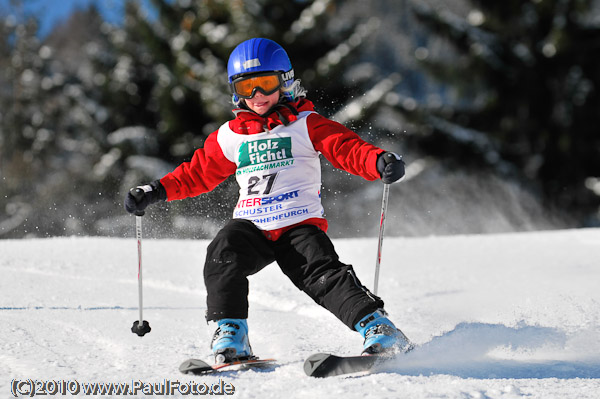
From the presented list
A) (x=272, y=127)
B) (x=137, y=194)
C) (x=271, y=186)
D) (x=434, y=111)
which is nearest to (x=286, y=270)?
(x=271, y=186)

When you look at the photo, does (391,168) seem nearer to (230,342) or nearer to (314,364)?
(314,364)

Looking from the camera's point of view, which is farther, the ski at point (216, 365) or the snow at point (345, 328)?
the ski at point (216, 365)

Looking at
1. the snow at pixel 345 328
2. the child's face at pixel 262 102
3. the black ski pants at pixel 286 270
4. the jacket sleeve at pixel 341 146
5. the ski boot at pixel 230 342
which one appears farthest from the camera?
the child's face at pixel 262 102

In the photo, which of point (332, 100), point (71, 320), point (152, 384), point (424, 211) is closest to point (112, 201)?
point (332, 100)

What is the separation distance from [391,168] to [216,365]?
112 cm

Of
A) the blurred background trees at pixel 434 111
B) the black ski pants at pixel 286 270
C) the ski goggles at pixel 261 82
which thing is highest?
the blurred background trees at pixel 434 111

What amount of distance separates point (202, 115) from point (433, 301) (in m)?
14.8

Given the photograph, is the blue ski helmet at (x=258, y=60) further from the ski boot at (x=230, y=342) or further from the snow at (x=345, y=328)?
the snow at (x=345, y=328)

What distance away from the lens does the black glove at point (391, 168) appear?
2.83m

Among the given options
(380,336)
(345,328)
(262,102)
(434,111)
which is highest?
(434,111)

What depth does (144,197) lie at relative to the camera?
3195 millimetres

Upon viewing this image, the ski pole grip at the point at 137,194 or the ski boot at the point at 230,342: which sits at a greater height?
the ski pole grip at the point at 137,194

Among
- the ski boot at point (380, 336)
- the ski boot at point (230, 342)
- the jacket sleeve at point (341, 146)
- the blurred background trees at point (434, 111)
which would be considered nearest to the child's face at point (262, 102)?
the jacket sleeve at point (341, 146)

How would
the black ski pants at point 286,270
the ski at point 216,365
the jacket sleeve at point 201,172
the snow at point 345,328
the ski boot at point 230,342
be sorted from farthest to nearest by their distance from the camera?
the jacket sleeve at point 201,172
the black ski pants at point 286,270
the ski boot at point 230,342
the ski at point 216,365
the snow at point 345,328
